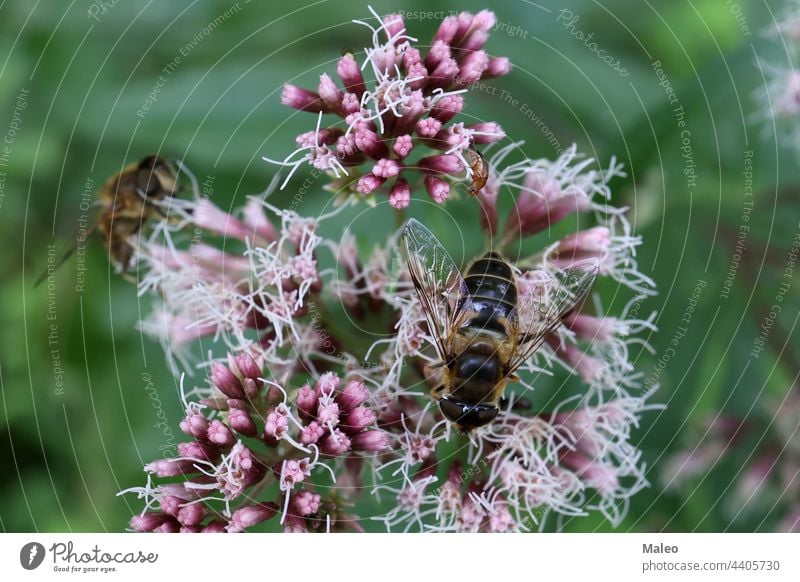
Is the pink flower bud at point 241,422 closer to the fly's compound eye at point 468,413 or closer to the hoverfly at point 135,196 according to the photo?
the fly's compound eye at point 468,413

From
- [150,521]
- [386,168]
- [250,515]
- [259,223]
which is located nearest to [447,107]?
[386,168]

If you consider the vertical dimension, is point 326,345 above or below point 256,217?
below

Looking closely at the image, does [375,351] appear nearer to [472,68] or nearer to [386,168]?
[386,168]

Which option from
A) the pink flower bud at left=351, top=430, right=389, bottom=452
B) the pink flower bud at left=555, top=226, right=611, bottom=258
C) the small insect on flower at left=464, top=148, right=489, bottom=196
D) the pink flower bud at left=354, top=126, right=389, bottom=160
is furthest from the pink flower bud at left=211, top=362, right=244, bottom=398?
the pink flower bud at left=555, top=226, right=611, bottom=258

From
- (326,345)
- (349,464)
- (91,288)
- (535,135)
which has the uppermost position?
(535,135)

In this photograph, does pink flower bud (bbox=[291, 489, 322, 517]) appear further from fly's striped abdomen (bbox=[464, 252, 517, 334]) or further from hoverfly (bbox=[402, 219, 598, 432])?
fly's striped abdomen (bbox=[464, 252, 517, 334])
